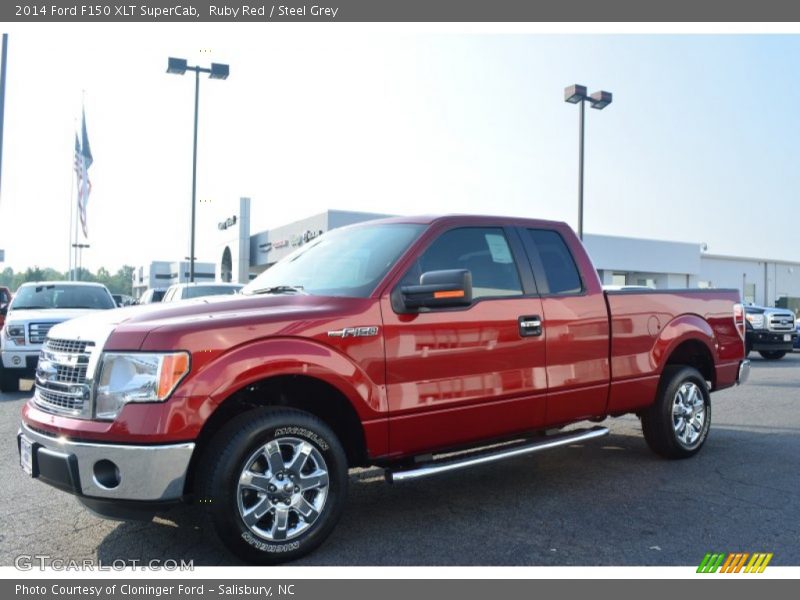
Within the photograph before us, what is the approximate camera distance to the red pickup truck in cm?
358

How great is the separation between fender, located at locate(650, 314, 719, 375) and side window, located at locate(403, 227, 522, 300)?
1661 millimetres

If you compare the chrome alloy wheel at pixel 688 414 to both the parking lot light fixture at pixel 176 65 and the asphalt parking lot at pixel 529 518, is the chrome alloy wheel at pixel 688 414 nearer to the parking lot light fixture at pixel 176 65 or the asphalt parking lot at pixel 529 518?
the asphalt parking lot at pixel 529 518

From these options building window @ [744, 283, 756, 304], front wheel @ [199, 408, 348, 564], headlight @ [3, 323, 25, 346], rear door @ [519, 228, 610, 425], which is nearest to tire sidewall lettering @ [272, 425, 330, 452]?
front wheel @ [199, 408, 348, 564]

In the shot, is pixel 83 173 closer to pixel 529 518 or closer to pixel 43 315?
pixel 43 315

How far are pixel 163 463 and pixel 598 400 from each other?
332cm

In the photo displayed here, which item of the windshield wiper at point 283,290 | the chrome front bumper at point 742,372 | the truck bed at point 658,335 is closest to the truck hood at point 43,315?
the windshield wiper at point 283,290

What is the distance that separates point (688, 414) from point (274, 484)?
405 cm

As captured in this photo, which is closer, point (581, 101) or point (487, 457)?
point (487, 457)

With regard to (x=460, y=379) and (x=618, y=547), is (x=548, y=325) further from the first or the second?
Answer: (x=618, y=547)

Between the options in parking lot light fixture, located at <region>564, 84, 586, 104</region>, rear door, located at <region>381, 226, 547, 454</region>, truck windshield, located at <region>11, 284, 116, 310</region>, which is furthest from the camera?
parking lot light fixture, located at <region>564, 84, 586, 104</region>

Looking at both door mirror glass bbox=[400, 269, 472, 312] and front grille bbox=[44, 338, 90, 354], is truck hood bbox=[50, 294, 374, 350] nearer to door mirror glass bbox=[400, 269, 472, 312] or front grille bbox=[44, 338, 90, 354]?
front grille bbox=[44, 338, 90, 354]

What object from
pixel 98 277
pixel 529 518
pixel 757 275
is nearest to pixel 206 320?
pixel 529 518

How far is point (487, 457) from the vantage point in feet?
15.0

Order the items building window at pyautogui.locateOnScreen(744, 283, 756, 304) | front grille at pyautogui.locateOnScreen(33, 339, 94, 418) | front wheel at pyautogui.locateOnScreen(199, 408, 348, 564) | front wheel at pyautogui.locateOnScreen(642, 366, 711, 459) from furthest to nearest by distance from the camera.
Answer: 1. building window at pyautogui.locateOnScreen(744, 283, 756, 304)
2. front wheel at pyautogui.locateOnScreen(642, 366, 711, 459)
3. front grille at pyautogui.locateOnScreen(33, 339, 94, 418)
4. front wheel at pyautogui.locateOnScreen(199, 408, 348, 564)
